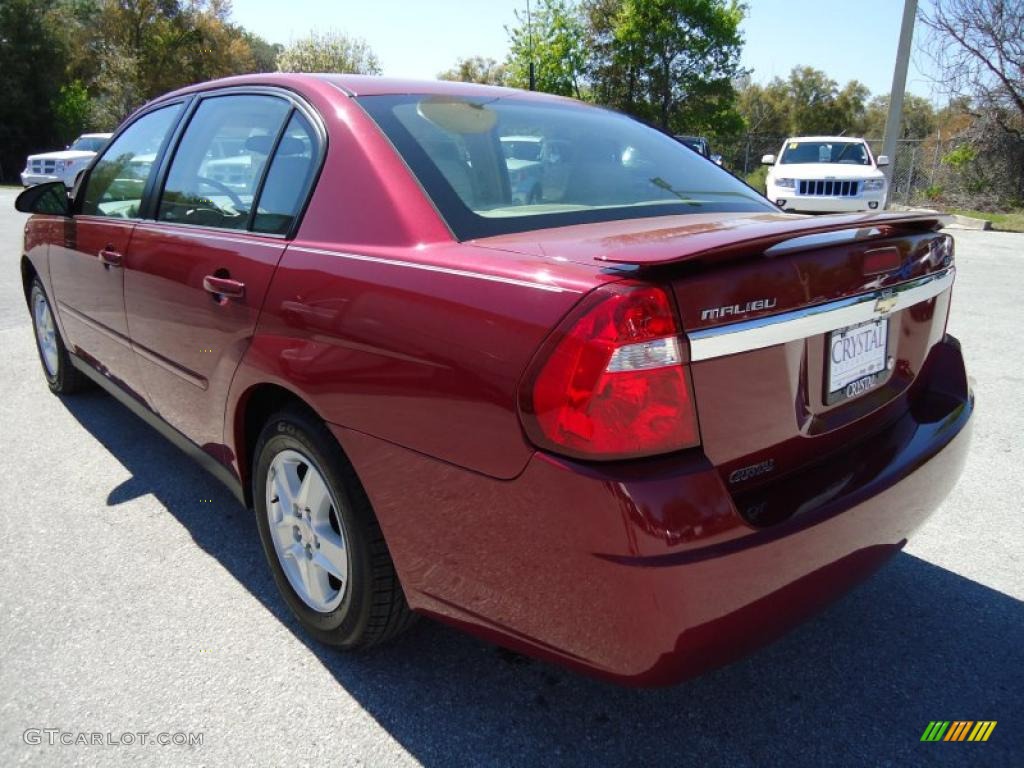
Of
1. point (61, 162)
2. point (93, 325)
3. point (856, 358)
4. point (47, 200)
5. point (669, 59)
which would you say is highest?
point (669, 59)

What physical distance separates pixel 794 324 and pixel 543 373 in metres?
0.59

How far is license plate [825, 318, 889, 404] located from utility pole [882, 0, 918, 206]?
49.2ft

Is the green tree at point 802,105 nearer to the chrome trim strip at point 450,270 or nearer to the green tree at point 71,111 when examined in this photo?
the green tree at point 71,111

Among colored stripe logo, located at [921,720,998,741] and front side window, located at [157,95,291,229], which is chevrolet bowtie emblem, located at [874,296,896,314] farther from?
front side window, located at [157,95,291,229]

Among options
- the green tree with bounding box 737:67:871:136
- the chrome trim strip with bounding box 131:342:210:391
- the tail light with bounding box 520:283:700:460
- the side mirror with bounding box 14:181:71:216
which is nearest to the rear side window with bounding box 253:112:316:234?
the chrome trim strip with bounding box 131:342:210:391

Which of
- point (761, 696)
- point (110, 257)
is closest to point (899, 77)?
point (110, 257)

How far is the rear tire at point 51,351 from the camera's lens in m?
4.57

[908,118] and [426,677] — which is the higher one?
[908,118]

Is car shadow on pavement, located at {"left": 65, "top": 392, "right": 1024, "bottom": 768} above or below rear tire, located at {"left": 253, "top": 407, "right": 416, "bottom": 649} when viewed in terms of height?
below

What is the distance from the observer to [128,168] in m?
3.50

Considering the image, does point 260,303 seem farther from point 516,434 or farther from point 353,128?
point 516,434

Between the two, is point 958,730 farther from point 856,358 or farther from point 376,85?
point 376,85

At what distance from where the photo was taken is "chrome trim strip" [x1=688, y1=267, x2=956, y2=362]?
5.10 ft
